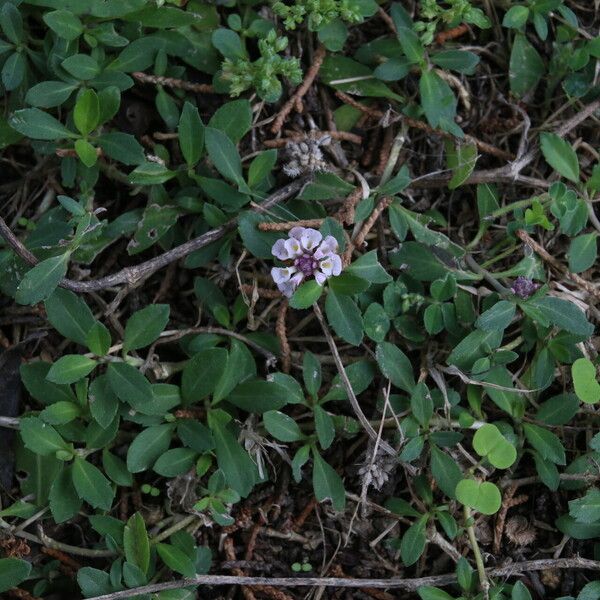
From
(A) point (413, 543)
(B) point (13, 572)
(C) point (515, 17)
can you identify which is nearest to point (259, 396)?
(A) point (413, 543)

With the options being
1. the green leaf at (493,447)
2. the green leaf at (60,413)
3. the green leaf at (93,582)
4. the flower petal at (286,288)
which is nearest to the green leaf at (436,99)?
the flower petal at (286,288)

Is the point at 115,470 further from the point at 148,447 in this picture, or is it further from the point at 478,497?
the point at 478,497

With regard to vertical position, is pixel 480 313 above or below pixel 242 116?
below

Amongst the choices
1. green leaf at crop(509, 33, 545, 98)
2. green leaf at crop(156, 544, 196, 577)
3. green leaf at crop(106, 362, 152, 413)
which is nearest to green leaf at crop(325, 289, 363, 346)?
green leaf at crop(106, 362, 152, 413)

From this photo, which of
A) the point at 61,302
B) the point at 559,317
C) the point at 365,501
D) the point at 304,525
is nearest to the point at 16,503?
the point at 61,302

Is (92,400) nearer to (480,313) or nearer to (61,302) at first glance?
(61,302)

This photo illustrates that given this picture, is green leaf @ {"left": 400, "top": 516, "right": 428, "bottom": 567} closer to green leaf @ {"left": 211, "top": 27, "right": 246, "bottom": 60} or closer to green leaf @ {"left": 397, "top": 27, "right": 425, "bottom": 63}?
green leaf @ {"left": 397, "top": 27, "right": 425, "bottom": 63}
